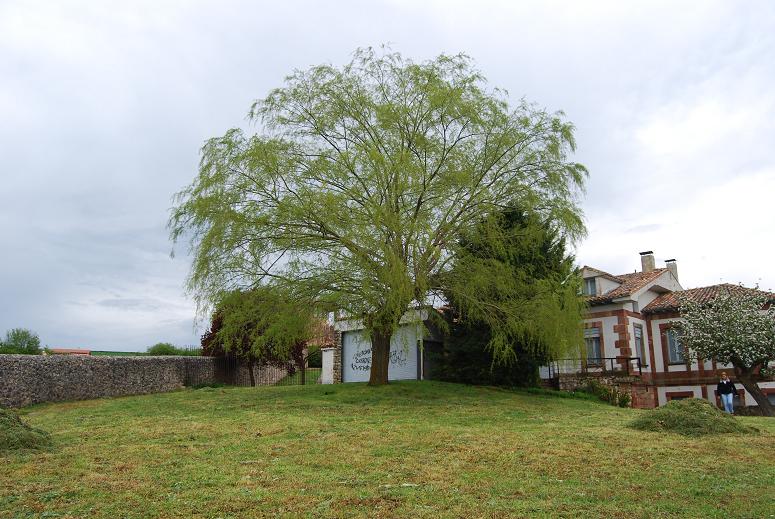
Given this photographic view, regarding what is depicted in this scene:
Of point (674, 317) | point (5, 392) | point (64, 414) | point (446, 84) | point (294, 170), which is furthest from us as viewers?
point (674, 317)

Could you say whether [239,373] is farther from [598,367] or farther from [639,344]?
[639,344]

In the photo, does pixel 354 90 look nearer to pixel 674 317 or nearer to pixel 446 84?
pixel 446 84

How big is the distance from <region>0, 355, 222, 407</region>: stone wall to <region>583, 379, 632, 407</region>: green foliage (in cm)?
1661

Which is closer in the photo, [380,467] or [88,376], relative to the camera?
[380,467]

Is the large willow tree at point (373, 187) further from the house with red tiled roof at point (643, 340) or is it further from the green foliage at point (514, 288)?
the house with red tiled roof at point (643, 340)

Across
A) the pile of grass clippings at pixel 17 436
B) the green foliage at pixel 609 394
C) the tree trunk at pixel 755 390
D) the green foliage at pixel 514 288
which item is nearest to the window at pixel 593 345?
the green foliage at pixel 609 394

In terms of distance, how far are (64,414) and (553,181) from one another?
15211 mm

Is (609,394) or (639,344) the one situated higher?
(639,344)

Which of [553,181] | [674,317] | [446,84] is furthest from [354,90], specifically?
[674,317]

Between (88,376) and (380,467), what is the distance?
1835 cm

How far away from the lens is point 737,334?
23.3m

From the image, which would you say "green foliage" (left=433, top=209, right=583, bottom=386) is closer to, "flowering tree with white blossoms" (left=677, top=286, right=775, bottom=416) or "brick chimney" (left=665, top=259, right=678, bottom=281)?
"flowering tree with white blossoms" (left=677, top=286, right=775, bottom=416)

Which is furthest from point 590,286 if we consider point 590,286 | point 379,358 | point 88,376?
point 88,376

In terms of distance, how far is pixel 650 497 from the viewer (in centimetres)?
725
